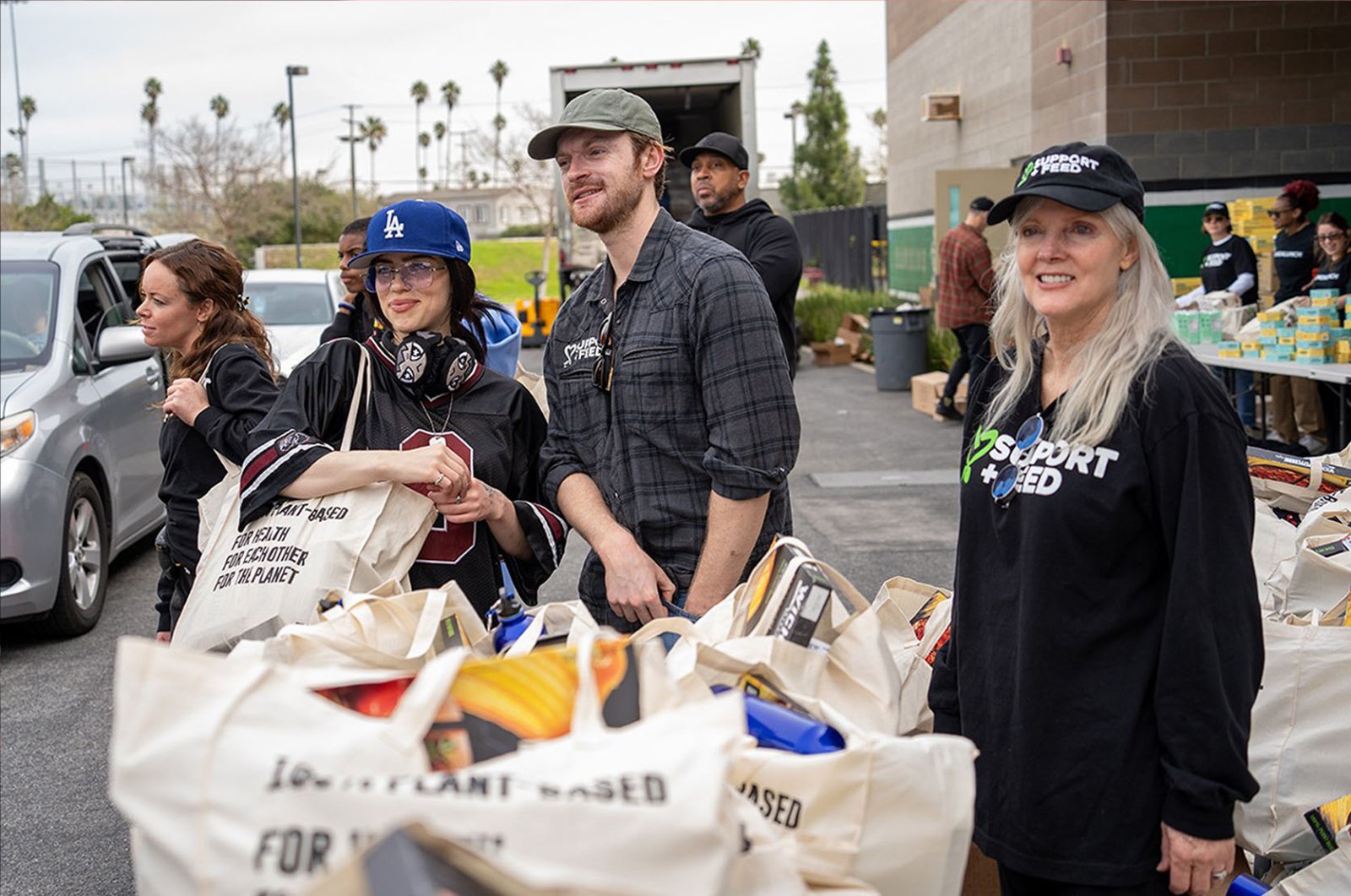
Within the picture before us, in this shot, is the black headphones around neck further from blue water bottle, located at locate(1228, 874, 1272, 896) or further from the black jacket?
the black jacket

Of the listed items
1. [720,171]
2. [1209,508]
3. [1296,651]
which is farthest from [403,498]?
[720,171]

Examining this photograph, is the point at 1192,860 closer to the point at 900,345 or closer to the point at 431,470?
the point at 431,470

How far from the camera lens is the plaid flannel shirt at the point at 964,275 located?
43.1ft

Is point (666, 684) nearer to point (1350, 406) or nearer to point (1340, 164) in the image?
point (1350, 406)

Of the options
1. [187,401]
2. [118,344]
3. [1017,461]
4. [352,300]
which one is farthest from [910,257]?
[1017,461]

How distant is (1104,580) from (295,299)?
11780mm

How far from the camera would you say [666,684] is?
1865mm

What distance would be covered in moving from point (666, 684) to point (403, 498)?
55.8 inches

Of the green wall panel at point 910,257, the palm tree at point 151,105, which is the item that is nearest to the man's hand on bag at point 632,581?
the green wall panel at point 910,257

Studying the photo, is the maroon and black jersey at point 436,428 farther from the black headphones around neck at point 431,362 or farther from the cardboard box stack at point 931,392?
the cardboard box stack at point 931,392

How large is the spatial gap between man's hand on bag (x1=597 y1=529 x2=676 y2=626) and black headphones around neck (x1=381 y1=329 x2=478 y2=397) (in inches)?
23.3

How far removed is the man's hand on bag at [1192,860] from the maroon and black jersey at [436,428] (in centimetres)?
170

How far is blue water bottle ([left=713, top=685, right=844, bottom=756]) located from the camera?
77.5 inches

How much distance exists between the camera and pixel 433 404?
11.1ft
